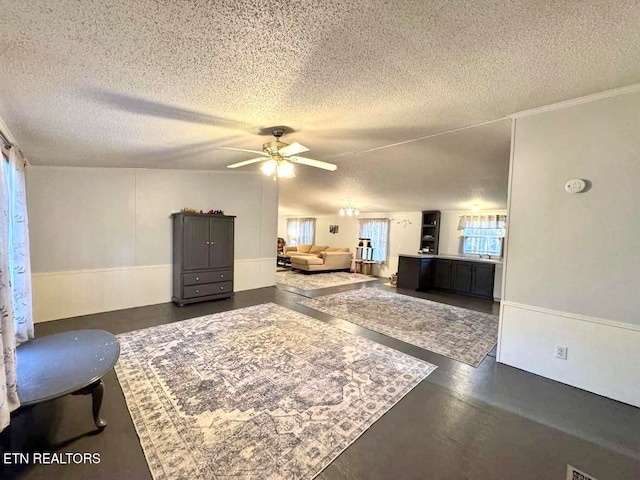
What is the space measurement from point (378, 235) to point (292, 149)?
22.4 ft

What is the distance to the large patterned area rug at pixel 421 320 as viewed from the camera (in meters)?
3.50

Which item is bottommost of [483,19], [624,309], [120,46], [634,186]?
[624,309]

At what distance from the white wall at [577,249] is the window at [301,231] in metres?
8.83

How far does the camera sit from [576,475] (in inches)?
64.5

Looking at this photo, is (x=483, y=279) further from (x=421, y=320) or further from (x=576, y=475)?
(x=576, y=475)

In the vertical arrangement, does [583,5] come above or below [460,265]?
above

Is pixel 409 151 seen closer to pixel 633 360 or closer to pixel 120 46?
pixel 633 360

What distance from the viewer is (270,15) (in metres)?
1.25

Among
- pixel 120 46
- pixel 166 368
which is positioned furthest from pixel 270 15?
pixel 166 368

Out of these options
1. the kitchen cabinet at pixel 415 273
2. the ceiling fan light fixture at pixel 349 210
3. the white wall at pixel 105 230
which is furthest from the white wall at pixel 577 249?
the ceiling fan light fixture at pixel 349 210

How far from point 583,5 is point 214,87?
2051 millimetres

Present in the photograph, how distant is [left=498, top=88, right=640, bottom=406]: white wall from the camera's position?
2326 mm

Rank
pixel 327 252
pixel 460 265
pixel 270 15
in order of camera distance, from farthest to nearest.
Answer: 1. pixel 327 252
2. pixel 460 265
3. pixel 270 15

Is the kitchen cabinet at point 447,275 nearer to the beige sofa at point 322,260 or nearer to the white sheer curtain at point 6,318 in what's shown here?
the beige sofa at point 322,260
